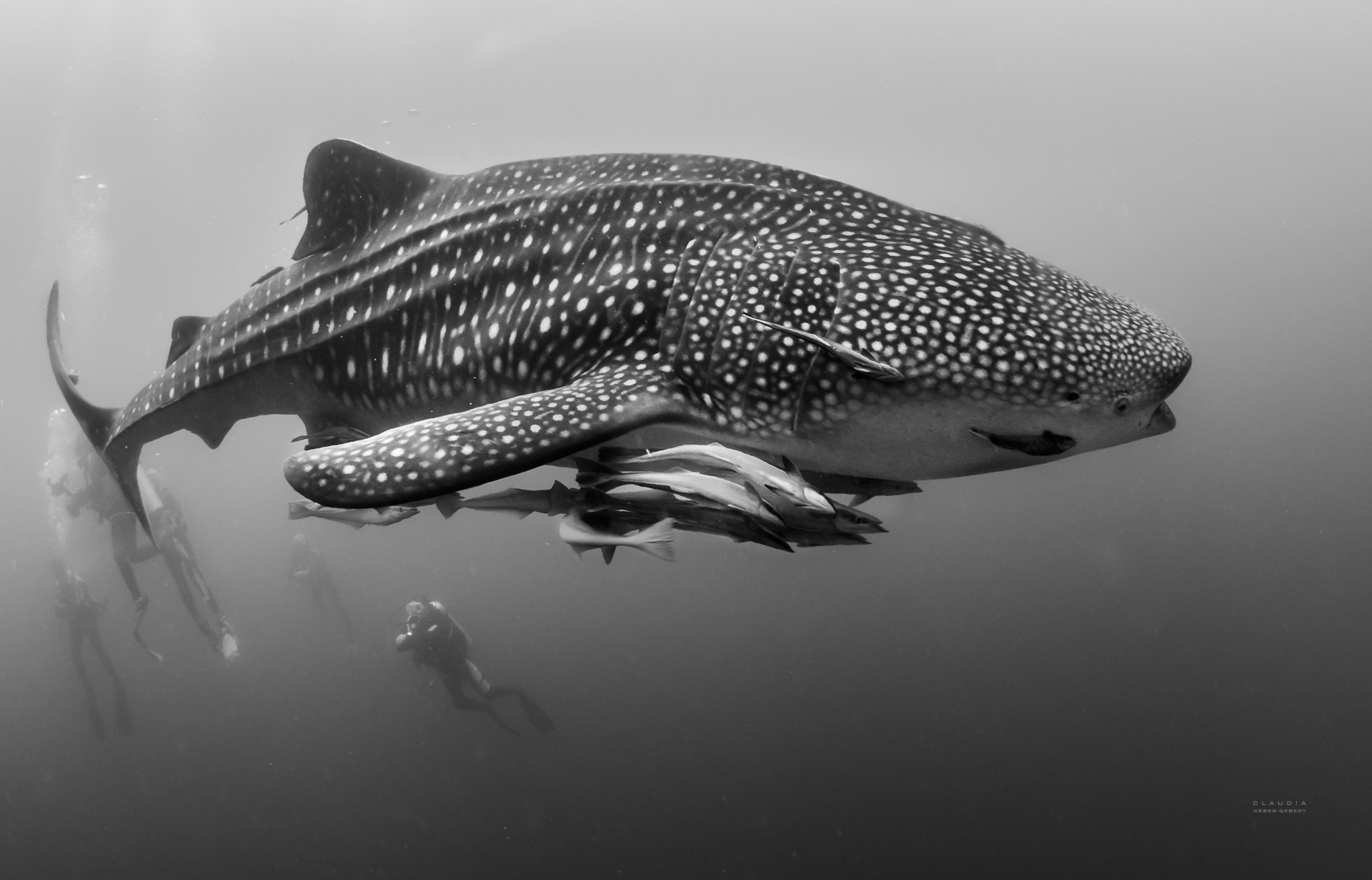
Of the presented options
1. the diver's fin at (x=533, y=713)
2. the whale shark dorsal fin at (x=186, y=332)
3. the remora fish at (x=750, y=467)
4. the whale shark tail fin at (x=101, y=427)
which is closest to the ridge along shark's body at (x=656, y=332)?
the remora fish at (x=750, y=467)

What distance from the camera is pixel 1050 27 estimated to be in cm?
2967

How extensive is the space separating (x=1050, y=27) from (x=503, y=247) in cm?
3454

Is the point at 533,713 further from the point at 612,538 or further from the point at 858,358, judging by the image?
the point at 858,358

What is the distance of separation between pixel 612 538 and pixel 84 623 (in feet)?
67.1

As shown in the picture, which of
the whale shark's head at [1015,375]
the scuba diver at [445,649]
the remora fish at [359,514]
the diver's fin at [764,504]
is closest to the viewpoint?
the whale shark's head at [1015,375]

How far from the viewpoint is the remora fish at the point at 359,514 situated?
2.80m

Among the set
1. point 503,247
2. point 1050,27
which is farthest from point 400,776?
point 1050,27

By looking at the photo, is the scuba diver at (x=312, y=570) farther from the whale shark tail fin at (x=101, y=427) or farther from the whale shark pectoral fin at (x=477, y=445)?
the whale shark pectoral fin at (x=477, y=445)

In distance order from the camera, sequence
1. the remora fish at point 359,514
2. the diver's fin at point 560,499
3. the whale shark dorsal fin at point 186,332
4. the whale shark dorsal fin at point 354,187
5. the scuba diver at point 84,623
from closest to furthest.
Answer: the diver's fin at point 560,499, the remora fish at point 359,514, the whale shark dorsal fin at point 354,187, the whale shark dorsal fin at point 186,332, the scuba diver at point 84,623

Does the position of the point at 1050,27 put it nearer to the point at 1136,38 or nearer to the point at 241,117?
the point at 1136,38

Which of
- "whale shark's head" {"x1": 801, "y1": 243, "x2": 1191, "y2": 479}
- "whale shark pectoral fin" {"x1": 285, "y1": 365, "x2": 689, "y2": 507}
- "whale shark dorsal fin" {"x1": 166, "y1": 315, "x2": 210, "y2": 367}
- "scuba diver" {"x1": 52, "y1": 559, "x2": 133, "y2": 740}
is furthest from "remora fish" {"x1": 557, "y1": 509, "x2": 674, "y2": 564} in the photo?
"scuba diver" {"x1": 52, "y1": 559, "x2": 133, "y2": 740}

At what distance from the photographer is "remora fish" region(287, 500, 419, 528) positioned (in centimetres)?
280

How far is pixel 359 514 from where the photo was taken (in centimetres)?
291

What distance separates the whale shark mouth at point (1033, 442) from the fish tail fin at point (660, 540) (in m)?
0.97
